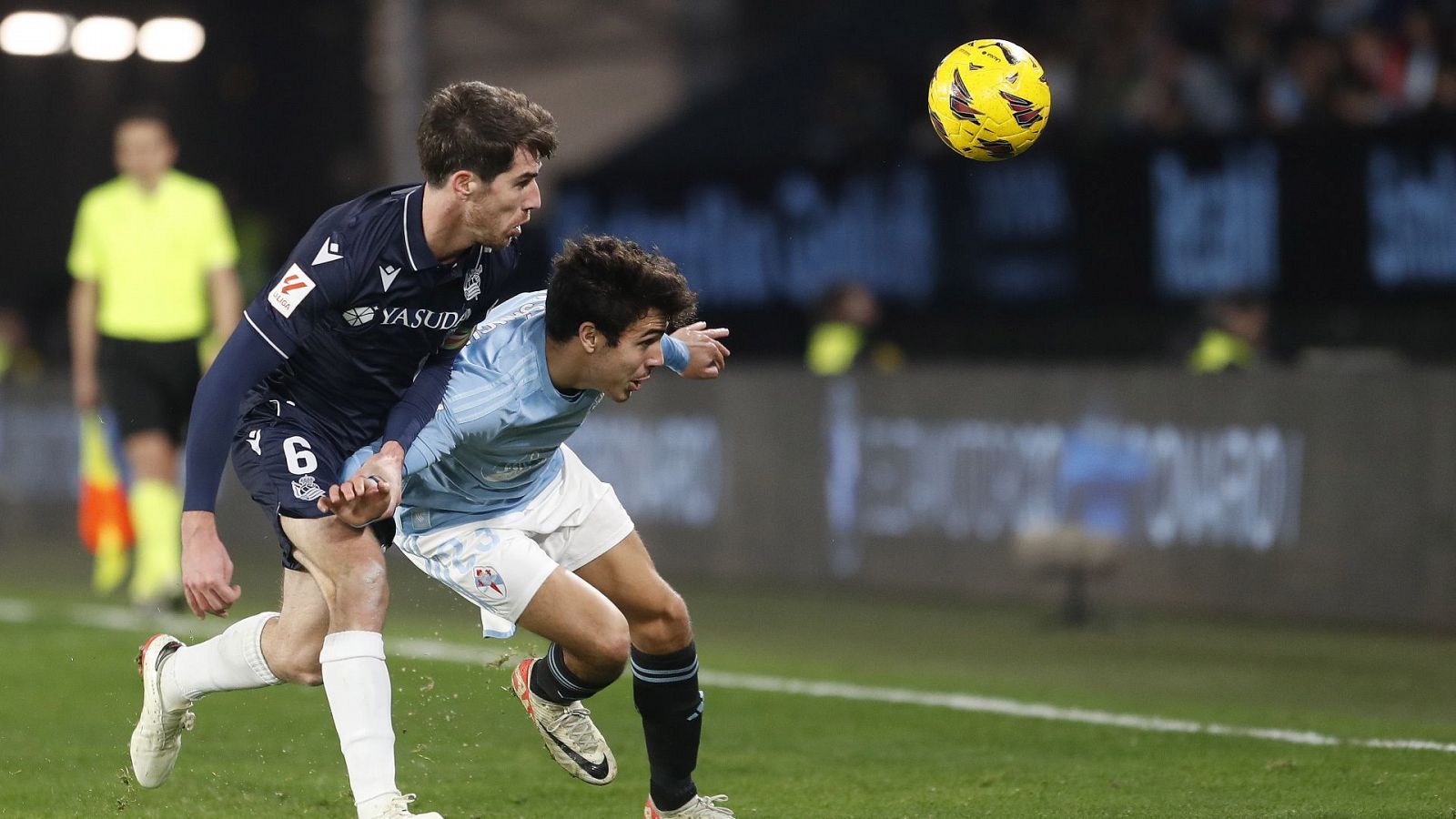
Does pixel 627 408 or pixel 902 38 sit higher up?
pixel 902 38

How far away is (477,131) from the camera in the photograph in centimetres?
504

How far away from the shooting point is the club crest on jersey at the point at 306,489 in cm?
522

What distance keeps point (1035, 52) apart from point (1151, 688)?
326 inches

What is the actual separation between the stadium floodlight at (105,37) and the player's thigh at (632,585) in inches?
728

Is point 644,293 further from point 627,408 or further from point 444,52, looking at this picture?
point 444,52

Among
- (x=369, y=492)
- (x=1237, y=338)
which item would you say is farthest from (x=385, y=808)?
(x=1237, y=338)

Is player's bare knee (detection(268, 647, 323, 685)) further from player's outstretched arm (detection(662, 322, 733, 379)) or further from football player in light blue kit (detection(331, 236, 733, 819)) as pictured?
player's outstretched arm (detection(662, 322, 733, 379))

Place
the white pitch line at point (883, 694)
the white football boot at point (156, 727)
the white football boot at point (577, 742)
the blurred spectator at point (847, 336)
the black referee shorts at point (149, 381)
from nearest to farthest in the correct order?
the white football boot at point (156, 727)
the white football boot at point (577, 742)
the white pitch line at point (883, 694)
the black referee shorts at point (149, 381)
the blurred spectator at point (847, 336)

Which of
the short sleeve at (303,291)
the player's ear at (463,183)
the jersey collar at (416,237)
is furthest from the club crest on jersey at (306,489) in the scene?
the player's ear at (463,183)

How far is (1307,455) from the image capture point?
34.4ft

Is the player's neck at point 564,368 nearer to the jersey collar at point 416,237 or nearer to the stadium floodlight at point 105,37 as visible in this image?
the jersey collar at point 416,237

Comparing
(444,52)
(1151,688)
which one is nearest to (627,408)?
(1151,688)

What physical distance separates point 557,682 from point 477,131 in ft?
5.34

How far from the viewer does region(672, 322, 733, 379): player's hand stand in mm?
5504
